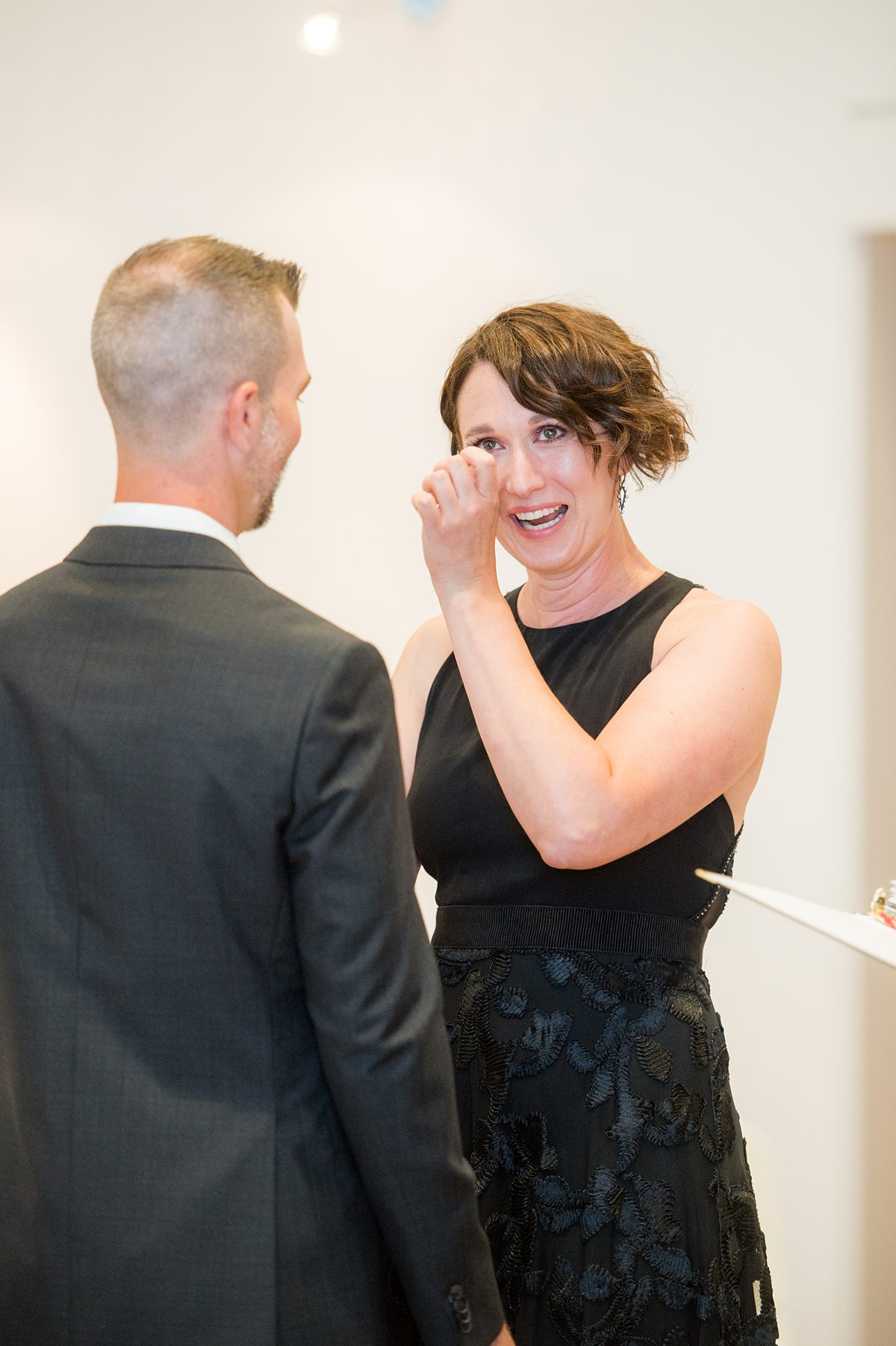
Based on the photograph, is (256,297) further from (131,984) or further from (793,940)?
(793,940)

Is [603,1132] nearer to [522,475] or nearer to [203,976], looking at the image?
[203,976]

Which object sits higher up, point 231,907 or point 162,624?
point 162,624

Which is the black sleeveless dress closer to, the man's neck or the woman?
the woman

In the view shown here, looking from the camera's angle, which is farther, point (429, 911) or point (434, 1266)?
point (429, 911)

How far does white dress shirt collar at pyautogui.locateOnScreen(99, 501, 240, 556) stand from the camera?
1.03 metres

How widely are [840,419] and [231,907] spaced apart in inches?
77.2

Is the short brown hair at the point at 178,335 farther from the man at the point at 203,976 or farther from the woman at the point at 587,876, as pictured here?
the woman at the point at 587,876

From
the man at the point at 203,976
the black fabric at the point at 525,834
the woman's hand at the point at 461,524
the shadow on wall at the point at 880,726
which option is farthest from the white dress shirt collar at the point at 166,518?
the shadow on wall at the point at 880,726

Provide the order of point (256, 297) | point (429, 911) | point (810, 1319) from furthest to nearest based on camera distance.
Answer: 1. point (429, 911)
2. point (810, 1319)
3. point (256, 297)

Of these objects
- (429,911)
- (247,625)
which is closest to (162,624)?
(247,625)

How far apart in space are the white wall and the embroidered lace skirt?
3.52 ft

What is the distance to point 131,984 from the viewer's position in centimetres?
98

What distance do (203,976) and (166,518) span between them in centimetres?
38

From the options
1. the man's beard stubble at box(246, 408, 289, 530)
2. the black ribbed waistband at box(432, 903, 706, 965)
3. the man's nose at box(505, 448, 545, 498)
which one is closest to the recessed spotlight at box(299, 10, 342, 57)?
the man's nose at box(505, 448, 545, 498)
